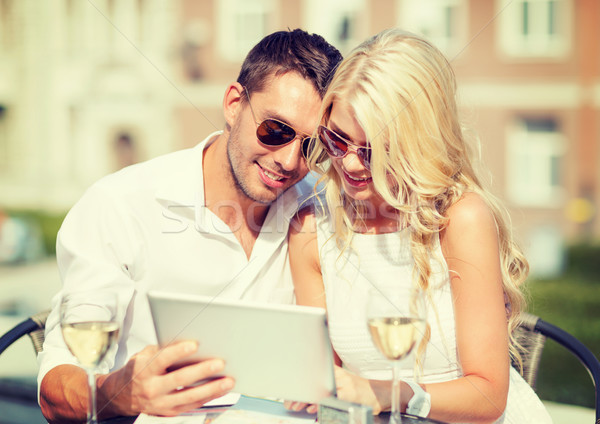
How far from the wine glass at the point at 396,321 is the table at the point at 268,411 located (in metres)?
0.25

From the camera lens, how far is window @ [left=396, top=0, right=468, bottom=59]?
13766 mm

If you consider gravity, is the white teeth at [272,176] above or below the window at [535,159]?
above

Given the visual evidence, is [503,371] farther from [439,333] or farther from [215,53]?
[215,53]

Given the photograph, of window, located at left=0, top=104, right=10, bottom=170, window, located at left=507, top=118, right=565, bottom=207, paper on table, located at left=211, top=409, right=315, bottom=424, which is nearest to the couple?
paper on table, located at left=211, top=409, right=315, bottom=424

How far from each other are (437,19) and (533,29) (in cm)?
202

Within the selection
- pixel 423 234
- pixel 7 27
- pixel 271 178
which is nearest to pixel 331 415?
pixel 423 234

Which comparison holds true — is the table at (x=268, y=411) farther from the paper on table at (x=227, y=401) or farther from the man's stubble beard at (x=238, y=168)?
the man's stubble beard at (x=238, y=168)

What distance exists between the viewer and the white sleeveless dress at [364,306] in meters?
2.19

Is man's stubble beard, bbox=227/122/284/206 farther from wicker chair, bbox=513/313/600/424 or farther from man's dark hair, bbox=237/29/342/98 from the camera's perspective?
wicker chair, bbox=513/313/600/424

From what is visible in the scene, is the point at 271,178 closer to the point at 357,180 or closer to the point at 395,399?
the point at 357,180

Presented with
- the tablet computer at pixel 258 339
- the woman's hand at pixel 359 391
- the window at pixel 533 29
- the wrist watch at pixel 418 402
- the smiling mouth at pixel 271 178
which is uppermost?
the window at pixel 533 29

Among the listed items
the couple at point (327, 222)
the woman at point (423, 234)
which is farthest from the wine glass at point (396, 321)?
the woman at point (423, 234)

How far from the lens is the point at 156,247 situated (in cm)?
236

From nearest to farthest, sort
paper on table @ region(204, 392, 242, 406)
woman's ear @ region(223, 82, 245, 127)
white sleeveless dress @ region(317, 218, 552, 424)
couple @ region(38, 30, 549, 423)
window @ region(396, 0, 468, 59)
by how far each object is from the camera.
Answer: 1. paper on table @ region(204, 392, 242, 406)
2. couple @ region(38, 30, 549, 423)
3. white sleeveless dress @ region(317, 218, 552, 424)
4. woman's ear @ region(223, 82, 245, 127)
5. window @ region(396, 0, 468, 59)
